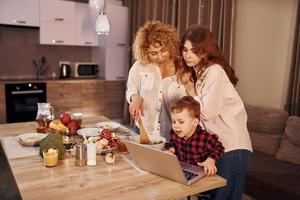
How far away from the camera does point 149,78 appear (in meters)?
2.18

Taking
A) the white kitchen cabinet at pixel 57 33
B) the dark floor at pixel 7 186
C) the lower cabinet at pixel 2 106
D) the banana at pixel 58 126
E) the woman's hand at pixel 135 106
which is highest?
the white kitchen cabinet at pixel 57 33

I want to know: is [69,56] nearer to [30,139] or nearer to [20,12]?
[20,12]

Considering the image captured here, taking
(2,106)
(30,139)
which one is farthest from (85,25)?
(30,139)

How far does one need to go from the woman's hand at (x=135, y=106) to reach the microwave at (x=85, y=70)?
3.25 meters

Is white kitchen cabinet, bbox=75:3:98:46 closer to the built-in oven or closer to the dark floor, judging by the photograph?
the built-in oven

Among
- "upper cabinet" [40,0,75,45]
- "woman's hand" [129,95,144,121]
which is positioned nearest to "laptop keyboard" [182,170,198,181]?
"woman's hand" [129,95,144,121]

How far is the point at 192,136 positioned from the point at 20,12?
149 inches

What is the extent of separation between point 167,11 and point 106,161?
3.21 meters

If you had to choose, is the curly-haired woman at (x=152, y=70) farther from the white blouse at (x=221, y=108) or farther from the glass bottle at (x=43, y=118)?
the glass bottle at (x=43, y=118)

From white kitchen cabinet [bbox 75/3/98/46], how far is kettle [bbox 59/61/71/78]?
44 cm

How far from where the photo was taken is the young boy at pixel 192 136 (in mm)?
1520

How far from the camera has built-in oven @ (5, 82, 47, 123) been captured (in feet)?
14.0

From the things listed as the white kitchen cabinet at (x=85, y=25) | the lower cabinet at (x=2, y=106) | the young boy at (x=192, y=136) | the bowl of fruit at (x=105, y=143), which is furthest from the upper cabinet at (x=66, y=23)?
the young boy at (x=192, y=136)

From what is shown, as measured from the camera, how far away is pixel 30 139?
185 centimetres
